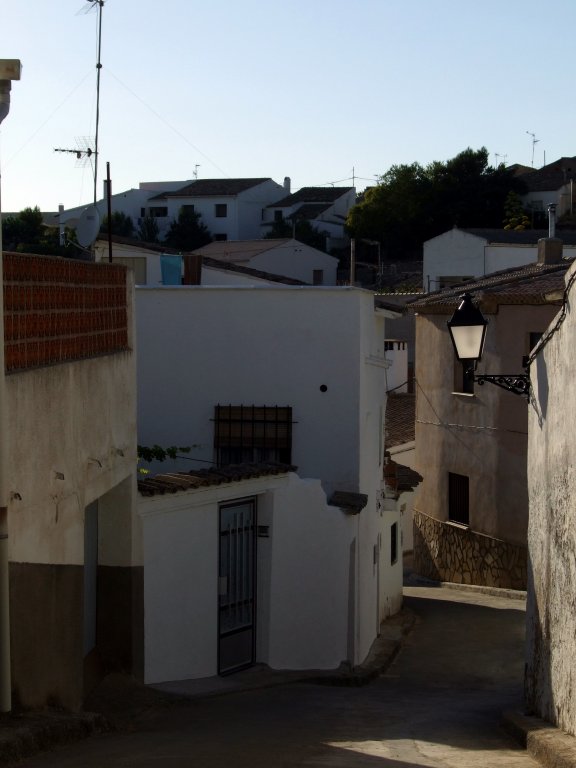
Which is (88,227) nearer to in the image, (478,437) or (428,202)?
(478,437)

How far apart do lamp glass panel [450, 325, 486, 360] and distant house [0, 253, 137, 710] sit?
3.28 m

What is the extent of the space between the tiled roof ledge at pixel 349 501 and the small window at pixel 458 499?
11162 mm

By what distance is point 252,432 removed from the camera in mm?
16922

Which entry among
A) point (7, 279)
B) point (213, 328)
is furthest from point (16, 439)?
point (213, 328)

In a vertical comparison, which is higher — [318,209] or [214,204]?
[214,204]

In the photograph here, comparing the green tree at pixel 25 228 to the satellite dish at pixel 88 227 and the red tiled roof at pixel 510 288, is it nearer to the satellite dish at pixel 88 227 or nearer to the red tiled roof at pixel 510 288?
the red tiled roof at pixel 510 288

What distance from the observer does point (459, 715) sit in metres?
11.5

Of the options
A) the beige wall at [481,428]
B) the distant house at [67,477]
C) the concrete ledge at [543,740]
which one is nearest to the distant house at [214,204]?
the beige wall at [481,428]

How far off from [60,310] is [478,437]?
732 inches

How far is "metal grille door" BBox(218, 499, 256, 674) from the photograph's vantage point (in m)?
13.0

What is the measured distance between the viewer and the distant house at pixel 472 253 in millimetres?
45062

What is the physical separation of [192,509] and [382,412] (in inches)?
314

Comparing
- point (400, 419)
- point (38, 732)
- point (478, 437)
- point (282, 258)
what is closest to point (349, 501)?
point (38, 732)

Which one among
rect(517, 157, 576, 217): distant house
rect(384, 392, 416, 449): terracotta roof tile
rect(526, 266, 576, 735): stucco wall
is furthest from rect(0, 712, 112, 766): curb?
rect(517, 157, 576, 217): distant house
